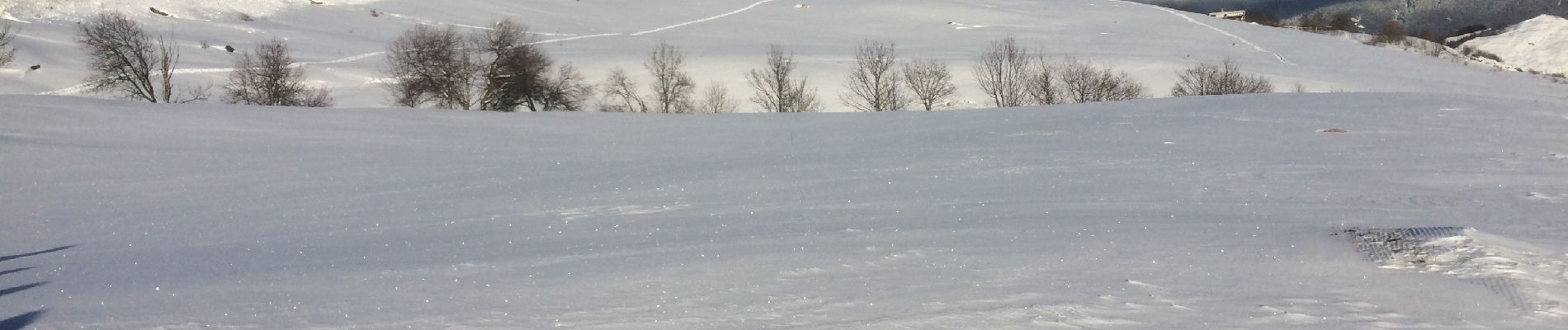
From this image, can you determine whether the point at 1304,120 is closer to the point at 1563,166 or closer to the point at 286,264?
the point at 1563,166

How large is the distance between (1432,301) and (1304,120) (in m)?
12.5

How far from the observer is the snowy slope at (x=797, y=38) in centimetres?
4509

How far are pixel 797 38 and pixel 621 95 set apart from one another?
1655 cm

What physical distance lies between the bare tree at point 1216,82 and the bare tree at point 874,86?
428 inches

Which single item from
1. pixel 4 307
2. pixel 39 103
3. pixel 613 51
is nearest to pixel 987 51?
pixel 613 51

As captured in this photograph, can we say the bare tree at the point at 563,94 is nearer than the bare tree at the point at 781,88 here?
Yes

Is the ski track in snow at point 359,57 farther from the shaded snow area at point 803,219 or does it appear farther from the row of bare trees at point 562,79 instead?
the shaded snow area at point 803,219

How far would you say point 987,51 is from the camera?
52.3 metres

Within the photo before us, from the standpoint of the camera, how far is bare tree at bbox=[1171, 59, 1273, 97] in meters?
45.6

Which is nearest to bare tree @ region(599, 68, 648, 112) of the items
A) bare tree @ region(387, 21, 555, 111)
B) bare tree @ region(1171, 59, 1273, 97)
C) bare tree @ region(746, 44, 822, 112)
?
bare tree @ region(387, 21, 555, 111)

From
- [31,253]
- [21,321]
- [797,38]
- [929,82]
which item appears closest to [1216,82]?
[929,82]

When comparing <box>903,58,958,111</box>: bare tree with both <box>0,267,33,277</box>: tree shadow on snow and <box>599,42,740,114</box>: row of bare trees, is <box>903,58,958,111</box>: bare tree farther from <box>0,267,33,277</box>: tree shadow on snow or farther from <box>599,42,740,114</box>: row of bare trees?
<box>0,267,33,277</box>: tree shadow on snow

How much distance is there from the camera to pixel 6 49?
39906mm

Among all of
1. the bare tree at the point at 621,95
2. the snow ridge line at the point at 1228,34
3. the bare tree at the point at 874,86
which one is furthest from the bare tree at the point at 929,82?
the snow ridge line at the point at 1228,34
